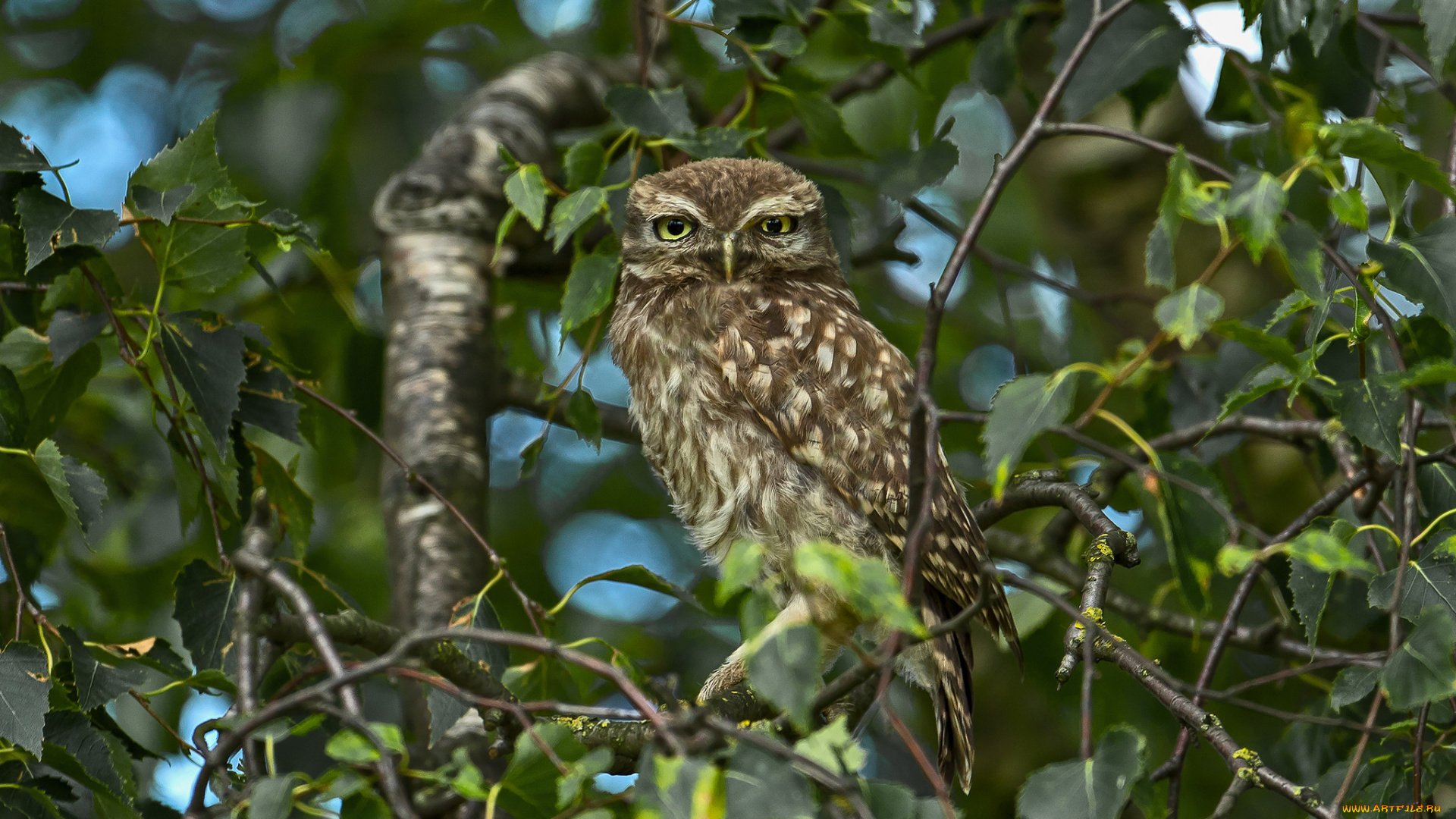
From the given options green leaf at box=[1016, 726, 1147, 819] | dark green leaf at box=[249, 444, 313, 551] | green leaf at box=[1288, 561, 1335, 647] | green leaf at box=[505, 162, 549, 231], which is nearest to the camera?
green leaf at box=[1016, 726, 1147, 819]

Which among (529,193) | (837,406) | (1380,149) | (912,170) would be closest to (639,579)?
(529,193)

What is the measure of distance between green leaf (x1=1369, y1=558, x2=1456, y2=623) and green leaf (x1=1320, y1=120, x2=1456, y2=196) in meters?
0.50

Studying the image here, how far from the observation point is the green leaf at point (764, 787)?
0.95 metres

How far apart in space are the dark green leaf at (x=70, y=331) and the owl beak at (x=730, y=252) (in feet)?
4.37

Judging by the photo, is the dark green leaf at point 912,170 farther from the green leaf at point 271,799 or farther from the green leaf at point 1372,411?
the green leaf at point 271,799

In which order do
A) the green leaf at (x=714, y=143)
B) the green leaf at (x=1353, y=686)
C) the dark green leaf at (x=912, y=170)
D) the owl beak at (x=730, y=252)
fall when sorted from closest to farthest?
the green leaf at (x=1353, y=686), the green leaf at (x=714, y=143), the dark green leaf at (x=912, y=170), the owl beak at (x=730, y=252)

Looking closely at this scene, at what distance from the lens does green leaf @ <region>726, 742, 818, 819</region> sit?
37.4 inches

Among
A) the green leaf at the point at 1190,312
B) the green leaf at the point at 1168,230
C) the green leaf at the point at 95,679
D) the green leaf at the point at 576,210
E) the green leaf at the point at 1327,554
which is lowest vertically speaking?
the green leaf at the point at 95,679

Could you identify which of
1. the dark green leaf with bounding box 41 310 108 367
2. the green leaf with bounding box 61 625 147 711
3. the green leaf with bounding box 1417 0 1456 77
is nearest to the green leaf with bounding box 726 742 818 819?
the green leaf with bounding box 61 625 147 711

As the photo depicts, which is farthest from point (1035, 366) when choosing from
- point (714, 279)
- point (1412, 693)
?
point (1412, 693)

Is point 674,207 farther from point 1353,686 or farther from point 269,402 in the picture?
point 1353,686

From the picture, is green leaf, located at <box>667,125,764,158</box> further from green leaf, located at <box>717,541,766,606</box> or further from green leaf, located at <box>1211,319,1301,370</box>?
green leaf, located at <box>717,541,766,606</box>

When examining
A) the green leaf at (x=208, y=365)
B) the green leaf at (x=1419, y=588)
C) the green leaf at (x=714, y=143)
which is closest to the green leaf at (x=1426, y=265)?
the green leaf at (x=1419, y=588)

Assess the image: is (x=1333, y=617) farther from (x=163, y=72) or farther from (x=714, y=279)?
(x=163, y=72)
